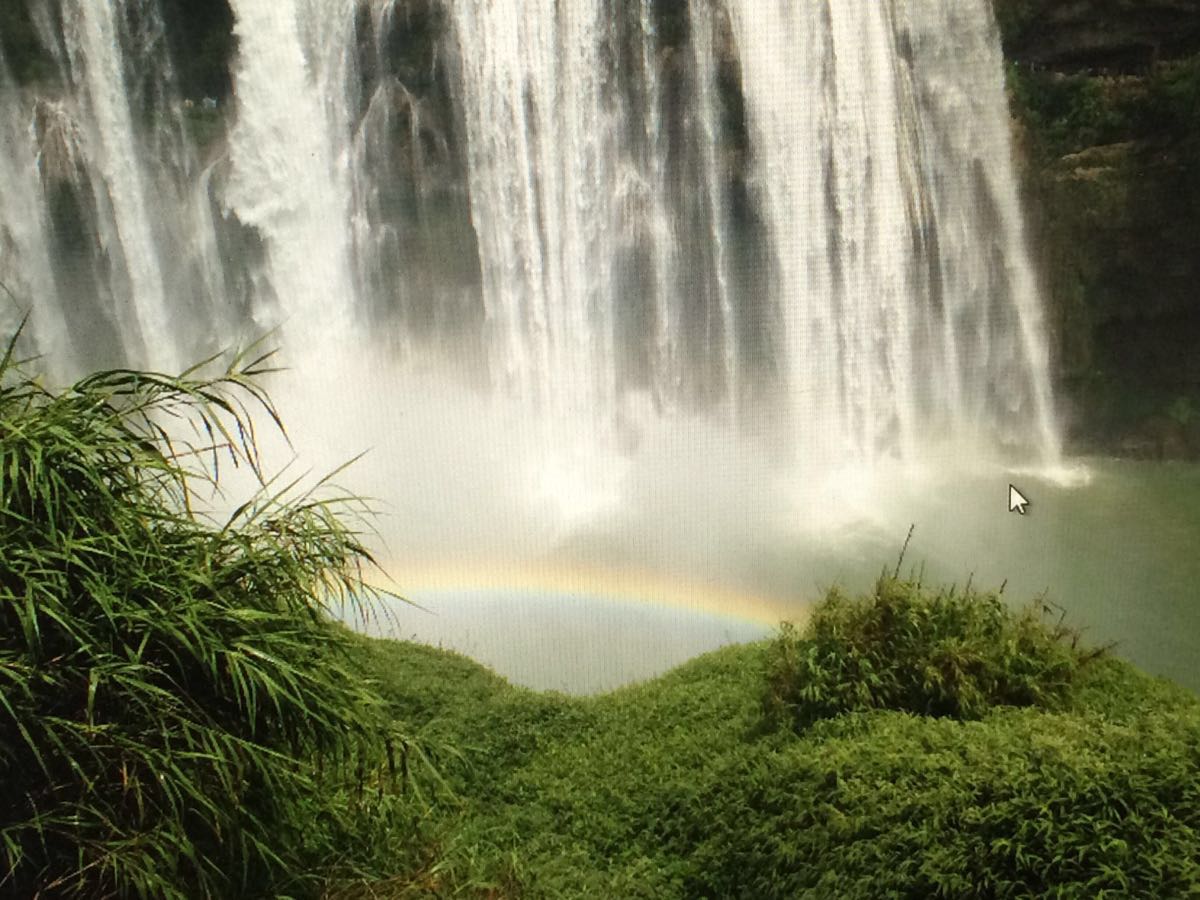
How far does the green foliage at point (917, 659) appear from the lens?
326 centimetres

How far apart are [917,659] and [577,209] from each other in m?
2.61

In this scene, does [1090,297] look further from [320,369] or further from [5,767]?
[5,767]

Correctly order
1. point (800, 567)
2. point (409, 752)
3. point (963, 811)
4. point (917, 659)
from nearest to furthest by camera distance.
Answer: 1. point (963, 811)
2. point (409, 752)
3. point (917, 659)
4. point (800, 567)

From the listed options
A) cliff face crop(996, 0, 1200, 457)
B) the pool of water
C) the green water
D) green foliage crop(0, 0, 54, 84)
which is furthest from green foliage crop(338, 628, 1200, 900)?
green foliage crop(0, 0, 54, 84)

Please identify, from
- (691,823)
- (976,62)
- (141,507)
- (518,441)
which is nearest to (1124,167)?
(976,62)

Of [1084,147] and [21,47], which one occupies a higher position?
[21,47]

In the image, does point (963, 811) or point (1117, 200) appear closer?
point (963, 811)

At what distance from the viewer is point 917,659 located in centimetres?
333

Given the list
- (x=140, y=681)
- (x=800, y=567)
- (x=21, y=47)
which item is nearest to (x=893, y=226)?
(x=800, y=567)

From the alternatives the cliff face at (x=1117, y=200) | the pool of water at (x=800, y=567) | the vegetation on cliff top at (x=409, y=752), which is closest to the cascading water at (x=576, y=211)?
the cliff face at (x=1117, y=200)

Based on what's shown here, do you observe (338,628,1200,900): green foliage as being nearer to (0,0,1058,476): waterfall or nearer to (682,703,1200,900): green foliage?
(682,703,1200,900): green foliage

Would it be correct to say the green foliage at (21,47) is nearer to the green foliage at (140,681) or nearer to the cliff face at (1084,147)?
the cliff face at (1084,147)

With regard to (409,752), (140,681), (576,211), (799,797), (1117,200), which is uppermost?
(576,211)

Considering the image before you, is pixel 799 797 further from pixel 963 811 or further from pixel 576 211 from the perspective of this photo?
pixel 576 211
